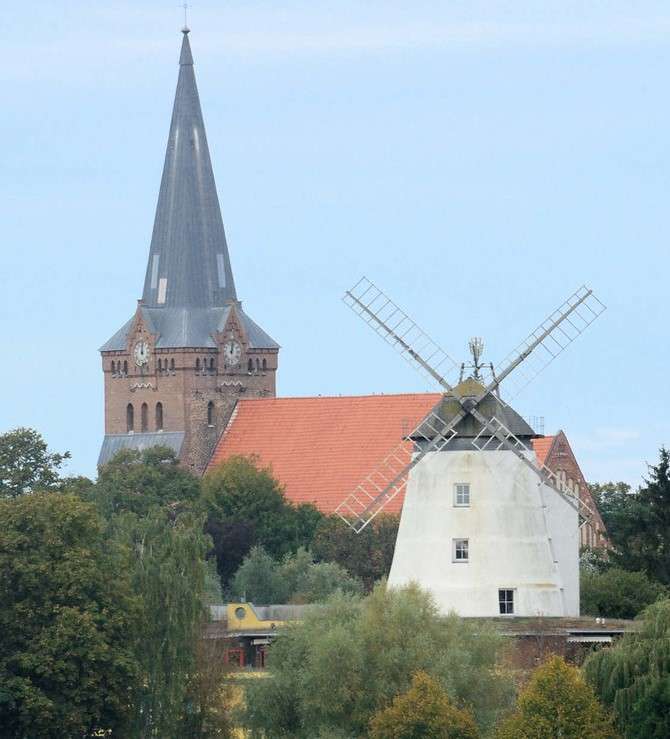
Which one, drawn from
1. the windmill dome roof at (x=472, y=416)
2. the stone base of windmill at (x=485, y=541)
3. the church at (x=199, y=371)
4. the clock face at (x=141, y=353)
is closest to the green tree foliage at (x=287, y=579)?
the windmill dome roof at (x=472, y=416)

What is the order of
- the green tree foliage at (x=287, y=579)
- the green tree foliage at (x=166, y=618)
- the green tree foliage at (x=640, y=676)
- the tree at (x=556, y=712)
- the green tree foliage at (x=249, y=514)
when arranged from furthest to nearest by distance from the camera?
the green tree foliage at (x=249, y=514) → the green tree foliage at (x=287, y=579) → the green tree foliage at (x=166, y=618) → the green tree foliage at (x=640, y=676) → the tree at (x=556, y=712)

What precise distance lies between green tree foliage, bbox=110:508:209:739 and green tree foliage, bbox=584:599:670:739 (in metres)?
9.43

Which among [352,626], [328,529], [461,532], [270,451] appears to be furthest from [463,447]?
[270,451]

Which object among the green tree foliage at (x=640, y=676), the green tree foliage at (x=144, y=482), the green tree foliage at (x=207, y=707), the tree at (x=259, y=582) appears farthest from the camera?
the green tree foliage at (x=144, y=482)

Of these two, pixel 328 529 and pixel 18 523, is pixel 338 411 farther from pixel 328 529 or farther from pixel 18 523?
pixel 18 523

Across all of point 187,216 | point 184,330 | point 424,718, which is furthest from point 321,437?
point 424,718

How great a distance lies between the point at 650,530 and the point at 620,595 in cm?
328

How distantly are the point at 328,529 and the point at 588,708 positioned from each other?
176 ft

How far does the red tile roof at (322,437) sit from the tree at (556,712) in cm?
6640

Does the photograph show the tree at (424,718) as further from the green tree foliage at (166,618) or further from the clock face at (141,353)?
the clock face at (141,353)

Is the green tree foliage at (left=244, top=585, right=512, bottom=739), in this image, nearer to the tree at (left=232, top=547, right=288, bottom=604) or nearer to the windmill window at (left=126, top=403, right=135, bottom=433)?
the tree at (left=232, top=547, right=288, bottom=604)

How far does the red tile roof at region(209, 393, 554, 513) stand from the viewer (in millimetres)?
139750

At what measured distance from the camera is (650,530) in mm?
91250

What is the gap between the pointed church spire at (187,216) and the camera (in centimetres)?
14412
